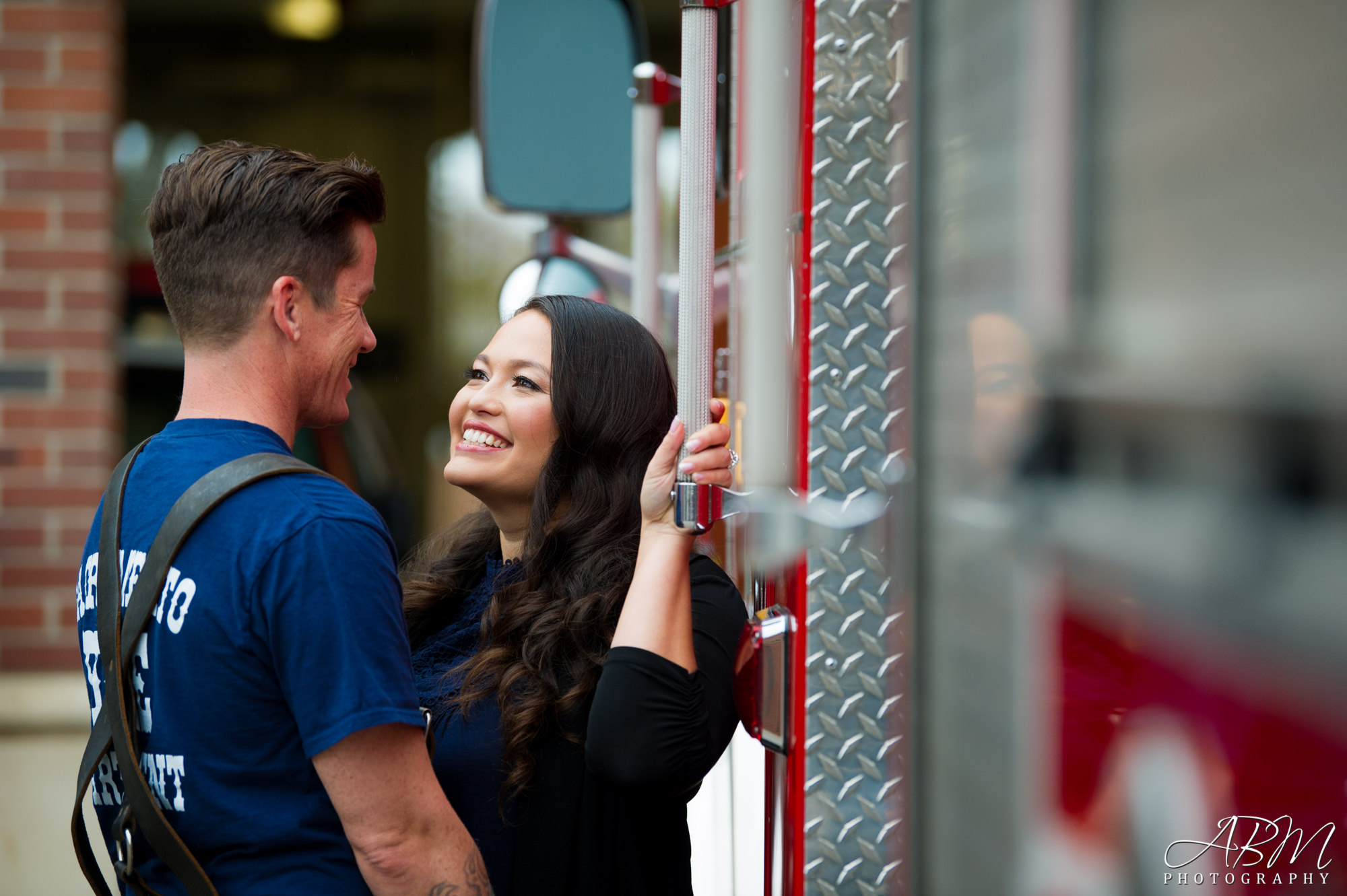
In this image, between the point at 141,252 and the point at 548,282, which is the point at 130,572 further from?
the point at 141,252

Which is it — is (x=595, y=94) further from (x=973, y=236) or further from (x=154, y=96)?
(x=154, y=96)

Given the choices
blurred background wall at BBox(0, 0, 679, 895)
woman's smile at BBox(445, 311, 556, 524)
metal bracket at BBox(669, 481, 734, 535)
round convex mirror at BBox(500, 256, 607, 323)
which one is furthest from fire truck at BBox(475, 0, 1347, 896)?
blurred background wall at BBox(0, 0, 679, 895)

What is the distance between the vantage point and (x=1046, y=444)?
623mm

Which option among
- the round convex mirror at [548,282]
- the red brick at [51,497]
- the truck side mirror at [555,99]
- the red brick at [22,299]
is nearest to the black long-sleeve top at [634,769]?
the round convex mirror at [548,282]

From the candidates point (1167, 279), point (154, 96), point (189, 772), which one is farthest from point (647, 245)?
point (154, 96)

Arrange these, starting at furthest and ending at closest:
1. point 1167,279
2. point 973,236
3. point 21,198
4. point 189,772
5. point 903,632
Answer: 1. point 21,198
2. point 189,772
3. point 903,632
4. point 973,236
5. point 1167,279

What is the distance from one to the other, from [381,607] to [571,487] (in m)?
0.70

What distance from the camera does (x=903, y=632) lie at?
34.3 inches

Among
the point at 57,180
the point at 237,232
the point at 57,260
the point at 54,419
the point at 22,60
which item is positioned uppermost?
the point at 22,60

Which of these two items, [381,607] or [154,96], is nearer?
[381,607]

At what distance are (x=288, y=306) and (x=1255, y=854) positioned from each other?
1.14 meters

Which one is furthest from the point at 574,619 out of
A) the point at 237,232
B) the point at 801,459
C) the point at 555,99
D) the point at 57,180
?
the point at 57,180

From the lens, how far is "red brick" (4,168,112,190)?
4086 millimetres

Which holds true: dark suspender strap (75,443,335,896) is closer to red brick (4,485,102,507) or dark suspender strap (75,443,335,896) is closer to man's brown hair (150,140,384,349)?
man's brown hair (150,140,384,349)
